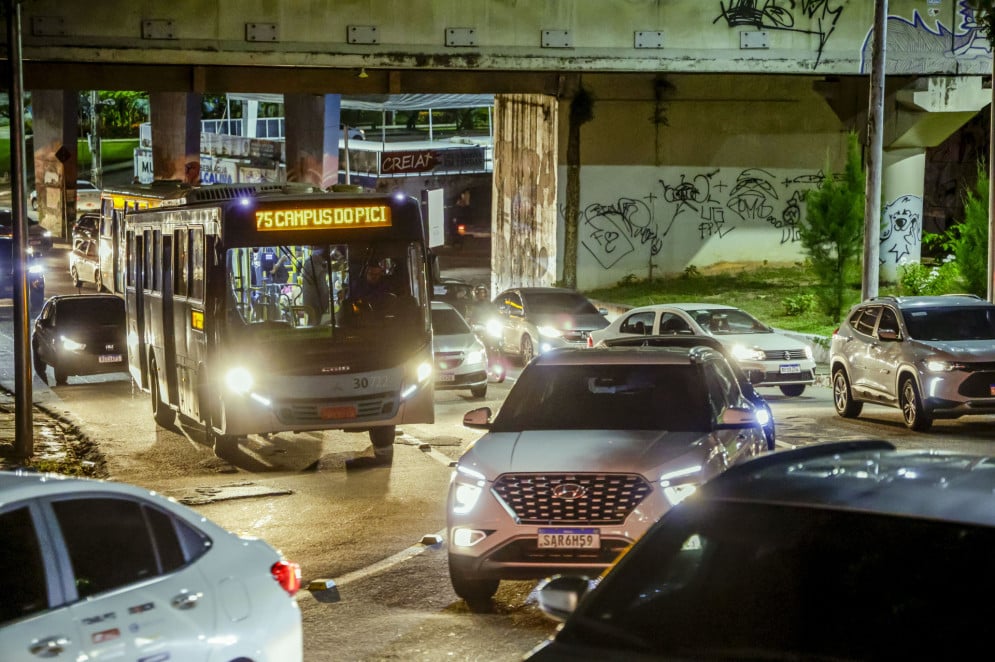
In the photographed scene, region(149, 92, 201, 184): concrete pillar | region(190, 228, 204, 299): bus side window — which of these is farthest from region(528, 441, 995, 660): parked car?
region(149, 92, 201, 184): concrete pillar

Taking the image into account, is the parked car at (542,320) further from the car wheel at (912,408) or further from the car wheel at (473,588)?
the car wheel at (473,588)

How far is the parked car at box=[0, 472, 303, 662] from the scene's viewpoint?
536 cm

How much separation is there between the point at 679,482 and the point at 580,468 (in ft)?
2.11

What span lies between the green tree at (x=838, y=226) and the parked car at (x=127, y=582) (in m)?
25.6

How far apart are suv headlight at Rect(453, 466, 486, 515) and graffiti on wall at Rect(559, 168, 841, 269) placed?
27.5 meters

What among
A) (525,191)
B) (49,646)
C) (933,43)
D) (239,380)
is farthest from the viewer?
(525,191)

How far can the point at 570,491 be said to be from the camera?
31.1 ft

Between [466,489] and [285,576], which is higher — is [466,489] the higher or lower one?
the lower one

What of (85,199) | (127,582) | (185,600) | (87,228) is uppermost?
(85,199)

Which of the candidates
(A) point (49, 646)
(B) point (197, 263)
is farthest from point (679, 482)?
(B) point (197, 263)

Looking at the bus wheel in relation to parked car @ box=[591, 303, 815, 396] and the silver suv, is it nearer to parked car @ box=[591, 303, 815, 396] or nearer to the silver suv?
parked car @ box=[591, 303, 815, 396]

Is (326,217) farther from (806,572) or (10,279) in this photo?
(10,279)

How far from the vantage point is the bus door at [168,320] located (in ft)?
61.5

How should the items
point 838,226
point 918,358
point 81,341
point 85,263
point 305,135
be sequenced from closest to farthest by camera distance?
point 918,358
point 81,341
point 838,226
point 85,263
point 305,135
